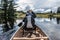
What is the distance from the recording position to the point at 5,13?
26578 millimetres

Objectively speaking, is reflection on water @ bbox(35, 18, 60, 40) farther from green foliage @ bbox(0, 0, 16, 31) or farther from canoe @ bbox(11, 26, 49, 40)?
green foliage @ bbox(0, 0, 16, 31)

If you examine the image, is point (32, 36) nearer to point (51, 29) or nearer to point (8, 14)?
point (51, 29)

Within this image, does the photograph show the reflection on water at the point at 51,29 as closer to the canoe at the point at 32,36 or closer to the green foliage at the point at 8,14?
the canoe at the point at 32,36

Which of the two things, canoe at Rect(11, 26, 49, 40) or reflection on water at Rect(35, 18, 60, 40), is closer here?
canoe at Rect(11, 26, 49, 40)

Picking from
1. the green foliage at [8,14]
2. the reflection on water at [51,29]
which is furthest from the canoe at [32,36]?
the green foliage at [8,14]

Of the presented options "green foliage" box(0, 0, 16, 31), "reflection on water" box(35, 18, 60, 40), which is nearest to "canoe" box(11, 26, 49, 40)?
"reflection on water" box(35, 18, 60, 40)

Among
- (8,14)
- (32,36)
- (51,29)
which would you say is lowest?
(51,29)

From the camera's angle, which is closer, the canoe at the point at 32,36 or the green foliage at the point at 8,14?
the canoe at the point at 32,36

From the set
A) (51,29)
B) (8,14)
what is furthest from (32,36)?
(8,14)

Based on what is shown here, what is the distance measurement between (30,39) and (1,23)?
57.9 feet

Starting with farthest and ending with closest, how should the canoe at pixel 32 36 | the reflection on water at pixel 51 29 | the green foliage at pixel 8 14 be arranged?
1. the green foliage at pixel 8 14
2. the reflection on water at pixel 51 29
3. the canoe at pixel 32 36

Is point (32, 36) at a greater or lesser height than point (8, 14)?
greater

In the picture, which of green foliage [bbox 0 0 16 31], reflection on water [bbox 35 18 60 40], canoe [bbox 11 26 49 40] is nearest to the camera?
canoe [bbox 11 26 49 40]

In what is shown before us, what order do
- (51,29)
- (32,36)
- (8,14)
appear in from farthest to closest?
(8,14) → (51,29) → (32,36)
